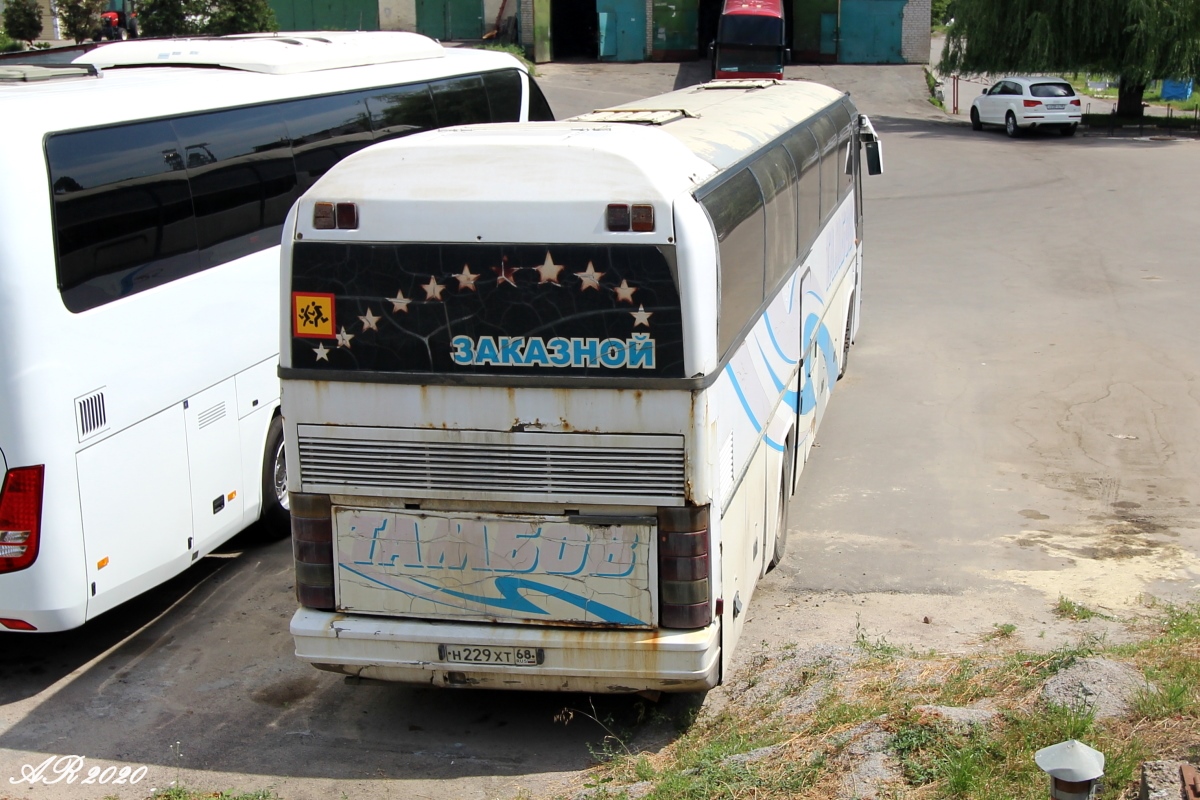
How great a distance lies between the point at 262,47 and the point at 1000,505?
689 centimetres

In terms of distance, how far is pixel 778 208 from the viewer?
8102 millimetres

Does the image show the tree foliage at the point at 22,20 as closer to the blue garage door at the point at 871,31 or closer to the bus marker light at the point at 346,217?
the blue garage door at the point at 871,31

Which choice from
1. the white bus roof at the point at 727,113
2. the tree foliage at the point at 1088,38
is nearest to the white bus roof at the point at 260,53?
the white bus roof at the point at 727,113

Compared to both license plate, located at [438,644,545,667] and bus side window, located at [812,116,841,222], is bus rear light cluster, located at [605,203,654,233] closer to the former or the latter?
license plate, located at [438,644,545,667]

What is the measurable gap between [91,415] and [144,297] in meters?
0.87

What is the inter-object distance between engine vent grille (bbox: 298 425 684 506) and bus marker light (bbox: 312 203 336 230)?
0.98 meters

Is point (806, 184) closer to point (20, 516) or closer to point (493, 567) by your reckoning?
point (493, 567)

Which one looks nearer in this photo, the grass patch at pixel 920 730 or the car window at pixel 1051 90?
the grass patch at pixel 920 730

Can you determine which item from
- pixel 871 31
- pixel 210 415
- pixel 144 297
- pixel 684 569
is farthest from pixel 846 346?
pixel 871 31

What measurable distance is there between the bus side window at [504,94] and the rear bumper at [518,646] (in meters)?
7.17

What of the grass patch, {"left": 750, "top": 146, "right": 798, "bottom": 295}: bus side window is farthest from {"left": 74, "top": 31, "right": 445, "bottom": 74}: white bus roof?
the grass patch

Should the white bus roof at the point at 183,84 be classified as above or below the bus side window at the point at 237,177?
above

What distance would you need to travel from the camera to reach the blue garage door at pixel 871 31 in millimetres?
45188

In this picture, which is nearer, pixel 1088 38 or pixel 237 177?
pixel 237 177
